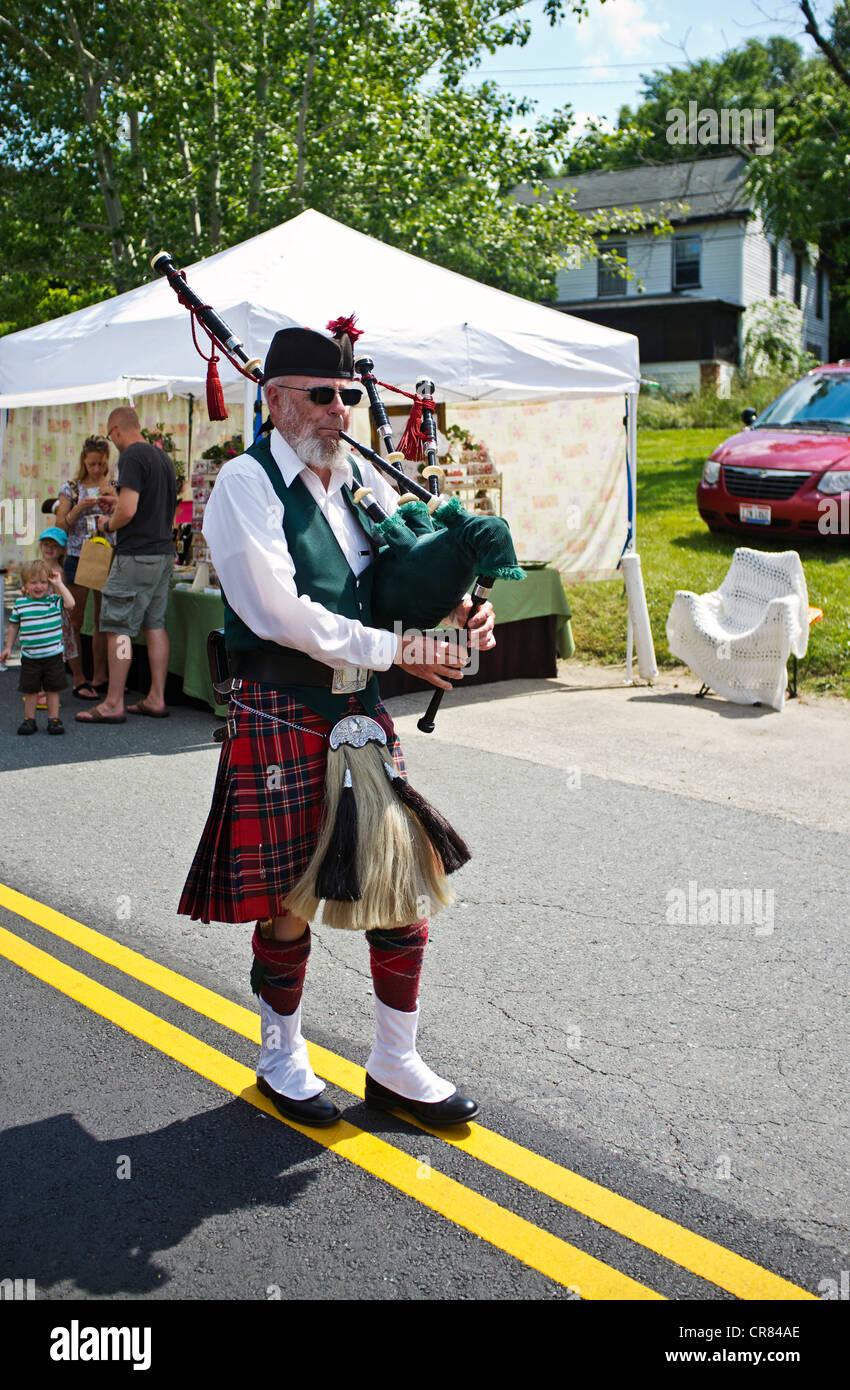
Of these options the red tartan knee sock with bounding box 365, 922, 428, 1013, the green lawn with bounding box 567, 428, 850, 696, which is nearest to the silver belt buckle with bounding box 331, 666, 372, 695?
the red tartan knee sock with bounding box 365, 922, 428, 1013

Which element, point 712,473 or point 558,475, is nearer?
point 558,475

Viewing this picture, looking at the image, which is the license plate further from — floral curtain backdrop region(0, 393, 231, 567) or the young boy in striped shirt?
the young boy in striped shirt

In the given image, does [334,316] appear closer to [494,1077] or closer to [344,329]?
[344,329]

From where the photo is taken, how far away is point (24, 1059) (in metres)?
3.45

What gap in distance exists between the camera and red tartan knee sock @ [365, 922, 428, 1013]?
119 inches

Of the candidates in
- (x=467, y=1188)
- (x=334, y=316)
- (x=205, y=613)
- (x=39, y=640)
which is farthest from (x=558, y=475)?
(x=467, y=1188)

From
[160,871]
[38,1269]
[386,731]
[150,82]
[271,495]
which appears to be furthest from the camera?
[150,82]

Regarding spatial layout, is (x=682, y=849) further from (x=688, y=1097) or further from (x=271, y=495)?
(x=271, y=495)

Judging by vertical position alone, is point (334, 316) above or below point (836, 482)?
above

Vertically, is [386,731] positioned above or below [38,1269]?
above

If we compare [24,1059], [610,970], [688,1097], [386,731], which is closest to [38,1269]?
[24,1059]

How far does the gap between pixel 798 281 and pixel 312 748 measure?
122 feet

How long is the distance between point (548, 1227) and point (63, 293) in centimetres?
2135

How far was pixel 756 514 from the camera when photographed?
40.2 feet
